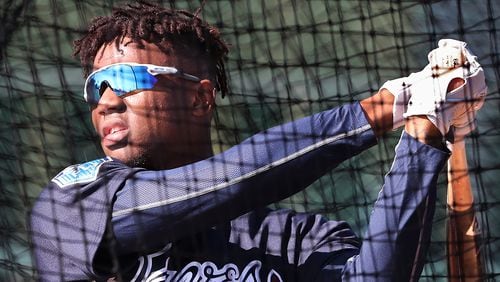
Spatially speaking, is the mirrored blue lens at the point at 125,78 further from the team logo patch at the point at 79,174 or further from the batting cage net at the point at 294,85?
the batting cage net at the point at 294,85

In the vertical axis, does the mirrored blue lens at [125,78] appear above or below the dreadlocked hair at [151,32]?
below

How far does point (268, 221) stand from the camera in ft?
7.64

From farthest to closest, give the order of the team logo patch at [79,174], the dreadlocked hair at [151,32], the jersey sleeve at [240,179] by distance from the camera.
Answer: the dreadlocked hair at [151,32] → the team logo patch at [79,174] → the jersey sleeve at [240,179]

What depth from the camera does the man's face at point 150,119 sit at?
2281 mm

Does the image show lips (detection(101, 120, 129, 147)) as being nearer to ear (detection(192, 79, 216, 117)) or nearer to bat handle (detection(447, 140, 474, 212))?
ear (detection(192, 79, 216, 117))

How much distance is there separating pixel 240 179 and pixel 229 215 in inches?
2.8

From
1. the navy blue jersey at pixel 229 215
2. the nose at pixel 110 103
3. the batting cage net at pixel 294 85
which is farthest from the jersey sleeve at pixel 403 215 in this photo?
the batting cage net at pixel 294 85

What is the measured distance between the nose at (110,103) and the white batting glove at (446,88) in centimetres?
54

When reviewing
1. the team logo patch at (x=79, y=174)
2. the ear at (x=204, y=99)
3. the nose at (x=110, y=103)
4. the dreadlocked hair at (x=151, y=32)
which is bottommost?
the team logo patch at (x=79, y=174)

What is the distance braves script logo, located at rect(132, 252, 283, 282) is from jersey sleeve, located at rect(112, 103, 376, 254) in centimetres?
11

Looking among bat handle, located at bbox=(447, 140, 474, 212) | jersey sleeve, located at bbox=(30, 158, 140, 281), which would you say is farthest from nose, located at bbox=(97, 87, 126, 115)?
bat handle, located at bbox=(447, 140, 474, 212)

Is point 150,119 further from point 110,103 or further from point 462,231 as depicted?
point 462,231

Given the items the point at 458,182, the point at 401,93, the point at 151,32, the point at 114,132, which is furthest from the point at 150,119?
the point at 458,182

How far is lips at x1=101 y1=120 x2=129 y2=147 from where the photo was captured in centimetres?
228
